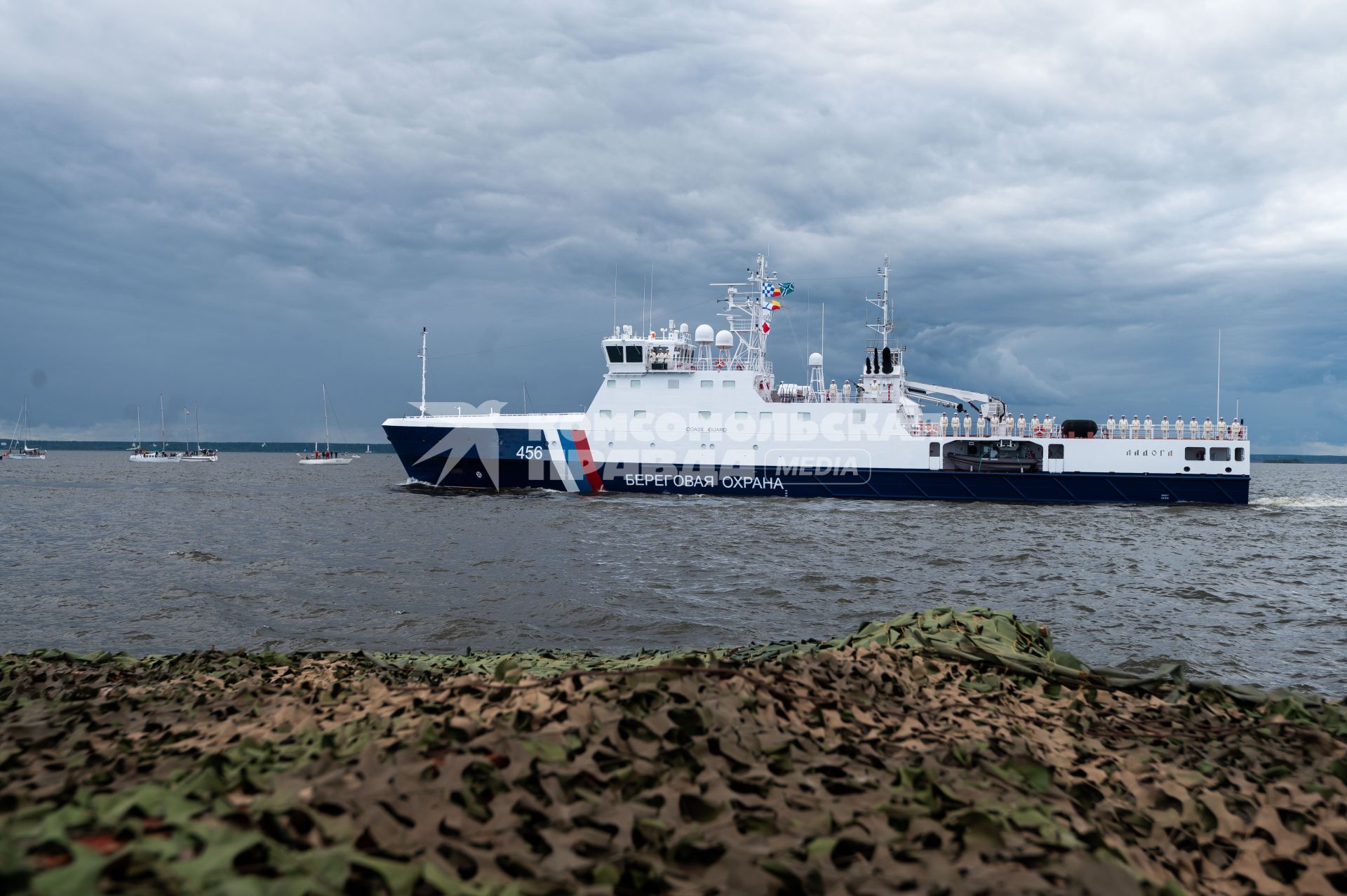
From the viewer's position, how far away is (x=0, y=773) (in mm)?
2906

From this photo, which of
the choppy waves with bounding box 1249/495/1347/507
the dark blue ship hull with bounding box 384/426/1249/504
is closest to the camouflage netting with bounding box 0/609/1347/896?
the dark blue ship hull with bounding box 384/426/1249/504

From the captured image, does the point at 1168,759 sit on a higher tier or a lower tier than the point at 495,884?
lower

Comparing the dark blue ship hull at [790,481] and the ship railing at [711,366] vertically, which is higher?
the ship railing at [711,366]

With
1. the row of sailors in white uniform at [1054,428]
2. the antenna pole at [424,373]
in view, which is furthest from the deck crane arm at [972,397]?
the antenna pole at [424,373]

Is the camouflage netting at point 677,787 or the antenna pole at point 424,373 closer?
the camouflage netting at point 677,787

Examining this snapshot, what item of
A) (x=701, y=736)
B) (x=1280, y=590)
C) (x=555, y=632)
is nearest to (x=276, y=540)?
(x=555, y=632)

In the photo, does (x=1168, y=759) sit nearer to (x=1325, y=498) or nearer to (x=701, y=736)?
(x=701, y=736)

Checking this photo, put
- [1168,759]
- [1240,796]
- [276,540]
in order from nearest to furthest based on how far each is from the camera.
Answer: [1240,796], [1168,759], [276,540]

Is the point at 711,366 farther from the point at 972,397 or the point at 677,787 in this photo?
the point at 677,787

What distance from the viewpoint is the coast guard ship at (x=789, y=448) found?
1088 inches

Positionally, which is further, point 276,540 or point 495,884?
point 276,540

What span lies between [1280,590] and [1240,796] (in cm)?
1132

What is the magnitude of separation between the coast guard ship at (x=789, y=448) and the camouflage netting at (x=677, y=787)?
78.2 feet

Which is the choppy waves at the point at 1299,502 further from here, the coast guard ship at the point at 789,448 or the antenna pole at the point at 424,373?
the antenna pole at the point at 424,373
